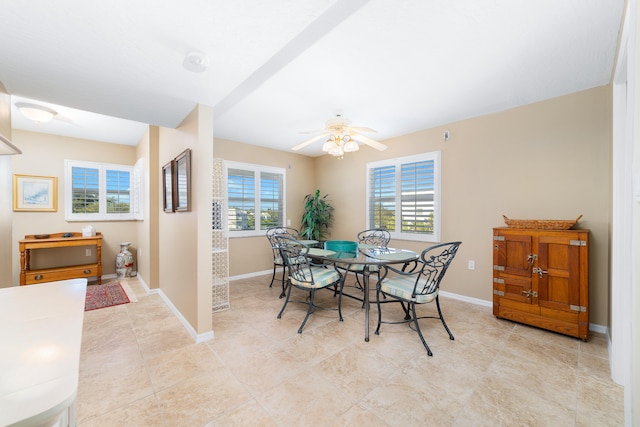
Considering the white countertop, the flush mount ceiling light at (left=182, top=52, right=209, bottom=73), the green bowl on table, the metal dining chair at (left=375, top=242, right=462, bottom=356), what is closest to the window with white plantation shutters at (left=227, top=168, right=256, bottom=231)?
the green bowl on table

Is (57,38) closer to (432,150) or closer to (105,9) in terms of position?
(105,9)

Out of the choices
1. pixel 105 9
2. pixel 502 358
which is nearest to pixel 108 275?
pixel 105 9

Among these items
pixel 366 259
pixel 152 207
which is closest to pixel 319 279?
pixel 366 259

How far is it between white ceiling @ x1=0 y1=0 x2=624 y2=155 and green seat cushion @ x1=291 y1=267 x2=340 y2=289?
1971 millimetres

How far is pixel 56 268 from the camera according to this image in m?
4.16

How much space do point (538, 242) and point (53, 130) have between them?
687 centimetres

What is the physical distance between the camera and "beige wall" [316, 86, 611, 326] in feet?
8.43

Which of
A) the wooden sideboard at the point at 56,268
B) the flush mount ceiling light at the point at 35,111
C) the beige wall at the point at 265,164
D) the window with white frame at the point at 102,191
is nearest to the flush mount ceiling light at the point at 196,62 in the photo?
the flush mount ceiling light at the point at 35,111

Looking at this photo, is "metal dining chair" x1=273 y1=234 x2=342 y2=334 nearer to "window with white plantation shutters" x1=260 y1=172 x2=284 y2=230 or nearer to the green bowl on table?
the green bowl on table

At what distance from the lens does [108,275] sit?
15.4 feet

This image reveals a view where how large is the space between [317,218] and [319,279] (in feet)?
8.39

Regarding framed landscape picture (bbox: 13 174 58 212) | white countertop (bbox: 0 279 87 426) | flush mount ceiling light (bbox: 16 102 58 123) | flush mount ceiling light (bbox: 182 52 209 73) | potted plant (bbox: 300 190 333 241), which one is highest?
flush mount ceiling light (bbox: 16 102 58 123)

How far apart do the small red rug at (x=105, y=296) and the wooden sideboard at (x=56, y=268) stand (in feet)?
1.03

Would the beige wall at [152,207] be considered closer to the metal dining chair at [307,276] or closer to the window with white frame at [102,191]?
the window with white frame at [102,191]
